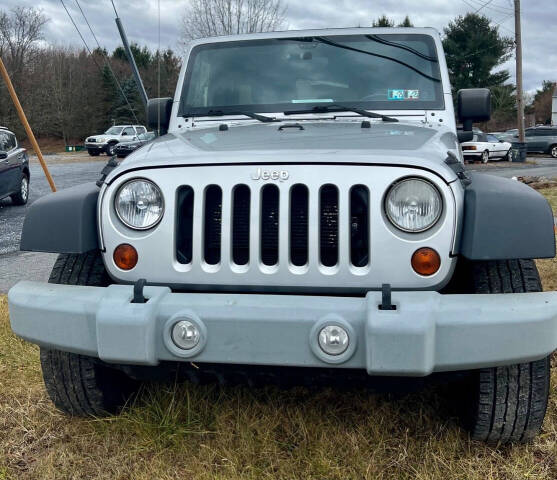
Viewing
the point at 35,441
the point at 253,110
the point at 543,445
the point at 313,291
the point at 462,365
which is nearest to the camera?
the point at 462,365

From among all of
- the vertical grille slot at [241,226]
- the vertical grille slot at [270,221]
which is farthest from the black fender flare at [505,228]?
the vertical grille slot at [241,226]

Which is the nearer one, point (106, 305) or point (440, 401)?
point (106, 305)

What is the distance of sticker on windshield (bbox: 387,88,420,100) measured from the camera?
11.0 feet

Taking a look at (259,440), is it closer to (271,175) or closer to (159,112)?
(271,175)

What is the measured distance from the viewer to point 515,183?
7.54 feet

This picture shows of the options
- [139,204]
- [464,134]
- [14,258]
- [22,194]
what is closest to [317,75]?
[464,134]

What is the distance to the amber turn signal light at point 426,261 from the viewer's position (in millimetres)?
2023

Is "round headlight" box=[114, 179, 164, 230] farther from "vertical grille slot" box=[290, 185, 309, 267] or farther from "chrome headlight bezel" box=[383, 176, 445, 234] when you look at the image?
"chrome headlight bezel" box=[383, 176, 445, 234]

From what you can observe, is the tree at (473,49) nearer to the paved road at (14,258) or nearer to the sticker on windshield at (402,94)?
the paved road at (14,258)

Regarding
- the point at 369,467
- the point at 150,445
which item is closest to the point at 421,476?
the point at 369,467

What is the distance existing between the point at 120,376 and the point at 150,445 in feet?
1.25

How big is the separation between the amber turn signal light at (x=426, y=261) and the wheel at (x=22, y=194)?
35.3 feet

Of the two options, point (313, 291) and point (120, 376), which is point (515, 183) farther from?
point (120, 376)

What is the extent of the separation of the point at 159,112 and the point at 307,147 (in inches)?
70.5
